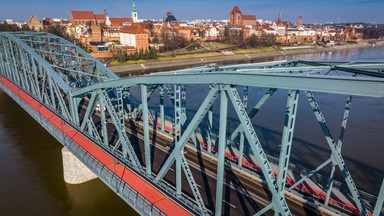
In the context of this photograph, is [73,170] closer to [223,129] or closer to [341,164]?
[223,129]

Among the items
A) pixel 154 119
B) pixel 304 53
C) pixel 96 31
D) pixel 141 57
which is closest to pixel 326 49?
pixel 304 53

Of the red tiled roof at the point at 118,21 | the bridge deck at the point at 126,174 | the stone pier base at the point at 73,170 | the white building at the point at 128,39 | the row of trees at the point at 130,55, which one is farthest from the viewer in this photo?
the red tiled roof at the point at 118,21

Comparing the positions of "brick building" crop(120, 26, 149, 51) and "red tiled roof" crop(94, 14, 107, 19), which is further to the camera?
"red tiled roof" crop(94, 14, 107, 19)

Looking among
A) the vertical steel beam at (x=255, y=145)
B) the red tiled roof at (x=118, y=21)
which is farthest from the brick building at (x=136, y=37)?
the vertical steel beam at (x=255, y=145)

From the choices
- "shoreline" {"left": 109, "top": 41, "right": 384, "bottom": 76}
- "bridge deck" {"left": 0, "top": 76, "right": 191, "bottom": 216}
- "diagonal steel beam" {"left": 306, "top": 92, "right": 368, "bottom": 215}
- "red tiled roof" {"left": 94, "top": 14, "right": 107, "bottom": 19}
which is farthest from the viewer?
"red tiled roof" {"left": 94, "top": 14, "right": 107, "bottom": 19}

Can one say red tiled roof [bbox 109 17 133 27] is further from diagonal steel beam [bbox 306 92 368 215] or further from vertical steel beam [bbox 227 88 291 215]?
vertical steel beam [bbox 227 88 291 215]

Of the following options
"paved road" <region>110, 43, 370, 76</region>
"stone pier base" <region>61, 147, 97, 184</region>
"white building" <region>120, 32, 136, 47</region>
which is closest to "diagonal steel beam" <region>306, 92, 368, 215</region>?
"stone pier base" <region>61, 147, 97, 184</region>

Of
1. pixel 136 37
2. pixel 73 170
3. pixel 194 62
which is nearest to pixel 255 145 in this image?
pixel 73 170

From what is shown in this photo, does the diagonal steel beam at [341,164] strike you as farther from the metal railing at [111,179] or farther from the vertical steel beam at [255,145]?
the metal railing at [111,179]
